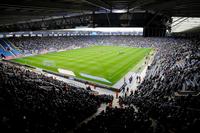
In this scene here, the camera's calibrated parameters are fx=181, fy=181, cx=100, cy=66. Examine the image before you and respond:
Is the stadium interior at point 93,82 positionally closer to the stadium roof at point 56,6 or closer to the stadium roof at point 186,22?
the stadium roof at point 56,6

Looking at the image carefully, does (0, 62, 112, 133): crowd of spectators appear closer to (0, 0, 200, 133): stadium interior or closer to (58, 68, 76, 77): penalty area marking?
(0, 0, 200, 133): stadium interior

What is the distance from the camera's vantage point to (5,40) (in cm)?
5191

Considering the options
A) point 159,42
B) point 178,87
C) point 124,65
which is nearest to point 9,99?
point 178,87

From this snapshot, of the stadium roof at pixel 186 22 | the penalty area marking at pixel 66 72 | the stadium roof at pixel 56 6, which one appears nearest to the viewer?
the stadium roof at pixel 56 6

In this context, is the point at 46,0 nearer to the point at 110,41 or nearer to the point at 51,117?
the point at 51,117

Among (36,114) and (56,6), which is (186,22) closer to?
(56,6)

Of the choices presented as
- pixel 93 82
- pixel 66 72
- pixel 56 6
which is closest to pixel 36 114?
pixel 56 6

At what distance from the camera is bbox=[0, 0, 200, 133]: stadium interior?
8.93 meters

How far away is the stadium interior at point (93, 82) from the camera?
29.3ft

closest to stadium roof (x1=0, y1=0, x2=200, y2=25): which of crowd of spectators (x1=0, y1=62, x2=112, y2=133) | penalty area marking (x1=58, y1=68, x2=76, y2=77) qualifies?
crowd of spectators (x1=0, y1=62, x2=112, y2=133)

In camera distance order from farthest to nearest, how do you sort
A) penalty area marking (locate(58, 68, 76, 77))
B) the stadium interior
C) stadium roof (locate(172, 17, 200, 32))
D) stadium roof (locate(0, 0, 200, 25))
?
stadium roof (locate(172, 17, 200, 32)), penalty area marking (locate(58, 68, 76, 77)), stadium roof (locate(0, 0, 200, 25)), the stadium interior

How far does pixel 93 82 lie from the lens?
2619cm

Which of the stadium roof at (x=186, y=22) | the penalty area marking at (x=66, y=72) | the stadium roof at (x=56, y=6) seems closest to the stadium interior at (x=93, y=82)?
the stadium roof at (x=56, y=6)

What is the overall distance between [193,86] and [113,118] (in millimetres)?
8811
